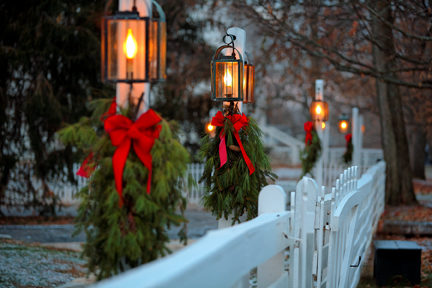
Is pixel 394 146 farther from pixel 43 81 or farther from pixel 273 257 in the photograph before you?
pixel 273 257

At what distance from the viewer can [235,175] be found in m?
6.30

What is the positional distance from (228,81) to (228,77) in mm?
41

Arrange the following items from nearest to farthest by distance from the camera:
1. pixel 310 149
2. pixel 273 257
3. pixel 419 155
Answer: pixel 273 257
pixel 310 149
pixel 419 155

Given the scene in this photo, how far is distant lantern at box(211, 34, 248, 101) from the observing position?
6.48 metres

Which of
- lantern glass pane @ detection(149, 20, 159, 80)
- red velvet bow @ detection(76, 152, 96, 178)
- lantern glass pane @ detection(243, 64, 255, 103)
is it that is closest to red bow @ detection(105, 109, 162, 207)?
red velvet bow @ detection(76, 152, 96, 178)

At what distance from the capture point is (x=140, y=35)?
359 centimetres

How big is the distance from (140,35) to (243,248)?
135 cm

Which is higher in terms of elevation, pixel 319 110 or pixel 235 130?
pixel 319 110

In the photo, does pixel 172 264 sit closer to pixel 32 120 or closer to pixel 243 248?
pixel 243 248

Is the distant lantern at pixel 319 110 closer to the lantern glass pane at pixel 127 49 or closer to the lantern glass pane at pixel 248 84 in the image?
the lantern glass pane at pixel 248 84

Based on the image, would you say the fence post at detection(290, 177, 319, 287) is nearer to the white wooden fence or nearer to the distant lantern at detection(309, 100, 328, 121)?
the white wooden fence

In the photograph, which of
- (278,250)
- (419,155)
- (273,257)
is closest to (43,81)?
(273,257)

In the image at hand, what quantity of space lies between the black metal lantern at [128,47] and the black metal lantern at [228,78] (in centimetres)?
289

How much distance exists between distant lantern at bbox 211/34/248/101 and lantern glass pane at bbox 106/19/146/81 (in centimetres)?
293
